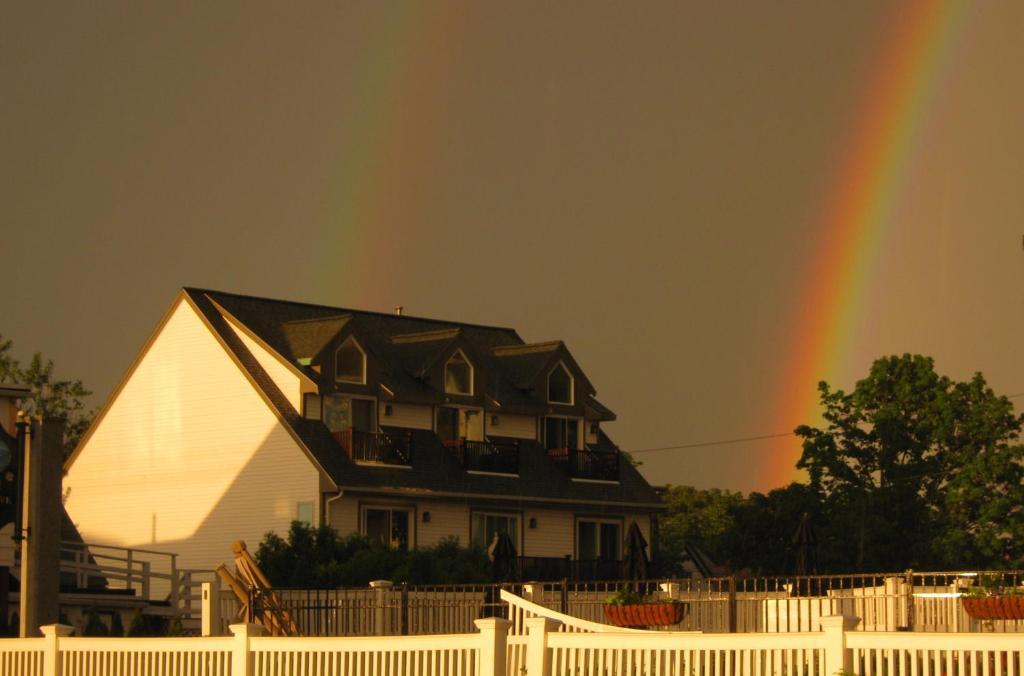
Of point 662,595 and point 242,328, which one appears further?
point 242,328

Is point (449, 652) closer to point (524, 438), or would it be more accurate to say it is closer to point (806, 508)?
point (524, 438)

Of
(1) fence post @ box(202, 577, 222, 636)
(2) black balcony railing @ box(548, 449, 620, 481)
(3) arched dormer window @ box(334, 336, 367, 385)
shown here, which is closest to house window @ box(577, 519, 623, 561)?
(2) black balcony railing @ box(548, 449, 620, 481)

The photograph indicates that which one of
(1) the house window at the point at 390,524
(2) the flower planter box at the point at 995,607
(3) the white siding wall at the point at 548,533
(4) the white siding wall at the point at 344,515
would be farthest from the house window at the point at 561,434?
(2) the flower planter box at the point at 995,607

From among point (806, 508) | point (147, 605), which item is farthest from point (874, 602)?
point (806, 508)

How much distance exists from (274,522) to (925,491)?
95.2ft

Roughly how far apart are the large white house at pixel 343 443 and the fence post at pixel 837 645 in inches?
1368

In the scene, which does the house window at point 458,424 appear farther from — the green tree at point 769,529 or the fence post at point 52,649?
the fence post at point 52,649

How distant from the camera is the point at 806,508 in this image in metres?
64.7

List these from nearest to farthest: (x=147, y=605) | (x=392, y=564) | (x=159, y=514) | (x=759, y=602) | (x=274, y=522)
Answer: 1. (x=759, y=602)
2. (x=147, y=605)
3. (x=392, y=564)
4. (x=274, y=522)
5. (x=159, y=514)

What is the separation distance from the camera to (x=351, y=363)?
49812 mm

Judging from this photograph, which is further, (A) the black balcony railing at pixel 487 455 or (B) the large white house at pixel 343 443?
(A) the black balcony railing at pixel 487 455

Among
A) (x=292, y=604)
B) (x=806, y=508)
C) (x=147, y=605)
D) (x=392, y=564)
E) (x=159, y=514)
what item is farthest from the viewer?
(x=806, y=508)

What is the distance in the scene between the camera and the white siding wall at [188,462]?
49.1 meters

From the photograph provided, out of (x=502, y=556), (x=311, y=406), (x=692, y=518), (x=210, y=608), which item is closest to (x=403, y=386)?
(x=311, y=406)
